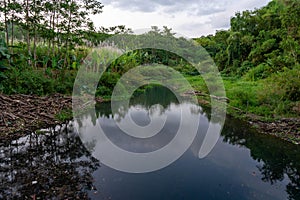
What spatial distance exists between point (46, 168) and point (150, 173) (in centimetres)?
197

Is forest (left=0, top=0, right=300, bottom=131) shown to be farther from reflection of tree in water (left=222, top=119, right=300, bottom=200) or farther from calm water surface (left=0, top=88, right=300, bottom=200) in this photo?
calm water surface (left=0, top=88, right=300, bottom=200)

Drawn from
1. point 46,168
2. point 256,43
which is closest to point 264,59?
point 256,43

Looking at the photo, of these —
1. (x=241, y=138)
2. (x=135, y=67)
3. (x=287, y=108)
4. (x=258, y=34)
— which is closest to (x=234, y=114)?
(x=287, y=108)

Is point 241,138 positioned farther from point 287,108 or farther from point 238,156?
point 287,108

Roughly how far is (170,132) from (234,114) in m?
3.61

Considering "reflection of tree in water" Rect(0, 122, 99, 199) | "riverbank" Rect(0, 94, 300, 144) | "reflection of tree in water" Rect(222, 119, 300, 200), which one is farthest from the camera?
"riverbank" Rect(0, 94, 300, 144)

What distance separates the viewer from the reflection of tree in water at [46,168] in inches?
138

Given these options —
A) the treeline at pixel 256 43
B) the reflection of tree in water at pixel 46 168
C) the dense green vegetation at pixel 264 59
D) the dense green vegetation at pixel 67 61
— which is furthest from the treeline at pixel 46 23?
the treeline at pixel 256 43

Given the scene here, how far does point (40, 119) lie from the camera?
6.72m

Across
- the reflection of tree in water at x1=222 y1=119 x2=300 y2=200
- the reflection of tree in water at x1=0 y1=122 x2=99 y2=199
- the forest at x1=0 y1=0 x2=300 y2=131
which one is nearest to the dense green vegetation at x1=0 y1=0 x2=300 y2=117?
the forest at x1=0 y1=0 x2=300 y2=131

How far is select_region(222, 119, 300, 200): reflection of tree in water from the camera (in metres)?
4.38

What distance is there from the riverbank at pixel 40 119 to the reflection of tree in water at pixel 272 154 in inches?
20.0

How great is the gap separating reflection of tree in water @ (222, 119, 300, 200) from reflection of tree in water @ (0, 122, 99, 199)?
351 cm

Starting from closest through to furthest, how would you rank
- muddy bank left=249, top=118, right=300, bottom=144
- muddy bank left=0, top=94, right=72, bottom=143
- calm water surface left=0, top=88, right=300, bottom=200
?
calm water surface left=0, top=88, right=300, bottom=200 < muddy bank left=0, top=94, right=72, bottom=143 < muddy bank left=249, top=118, right=300, bottom=144
